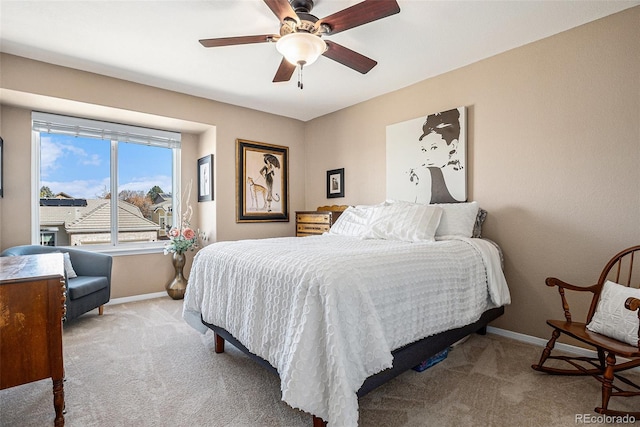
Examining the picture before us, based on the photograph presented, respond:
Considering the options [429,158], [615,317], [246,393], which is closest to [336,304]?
[246,393]

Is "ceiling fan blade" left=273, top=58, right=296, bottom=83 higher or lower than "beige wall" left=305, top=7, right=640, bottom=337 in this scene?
higher

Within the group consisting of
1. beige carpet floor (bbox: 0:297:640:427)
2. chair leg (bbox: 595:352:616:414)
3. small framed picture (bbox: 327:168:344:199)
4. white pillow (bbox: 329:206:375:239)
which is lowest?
beige carpet floor (bbox: 0:297:640:427)

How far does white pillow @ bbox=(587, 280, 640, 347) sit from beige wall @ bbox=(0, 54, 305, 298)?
3.71 metres

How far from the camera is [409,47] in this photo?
2750 mm

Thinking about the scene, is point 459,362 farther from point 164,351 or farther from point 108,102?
point 108,102

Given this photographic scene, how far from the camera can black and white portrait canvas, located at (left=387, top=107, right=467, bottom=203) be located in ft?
10.2

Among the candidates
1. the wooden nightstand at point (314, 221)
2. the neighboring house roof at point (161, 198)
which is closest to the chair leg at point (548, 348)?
the wooden nightstand at point (314, 221)

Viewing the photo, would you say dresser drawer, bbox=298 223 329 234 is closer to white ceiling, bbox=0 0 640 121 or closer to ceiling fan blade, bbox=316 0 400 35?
white ceiling, bbox=0 0 640 121

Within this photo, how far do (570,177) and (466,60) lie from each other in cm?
141

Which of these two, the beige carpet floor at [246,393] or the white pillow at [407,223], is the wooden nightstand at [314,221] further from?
the beige carpet floor at [246,393]

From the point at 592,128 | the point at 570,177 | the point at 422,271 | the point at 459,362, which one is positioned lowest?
the point at 459,362

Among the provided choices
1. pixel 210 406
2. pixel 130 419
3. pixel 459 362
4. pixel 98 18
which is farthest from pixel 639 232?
pixel 98 18

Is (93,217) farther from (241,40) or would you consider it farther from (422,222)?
(422,222)

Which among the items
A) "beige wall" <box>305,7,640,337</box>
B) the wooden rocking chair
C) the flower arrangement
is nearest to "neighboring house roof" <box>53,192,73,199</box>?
the flower arrangement
